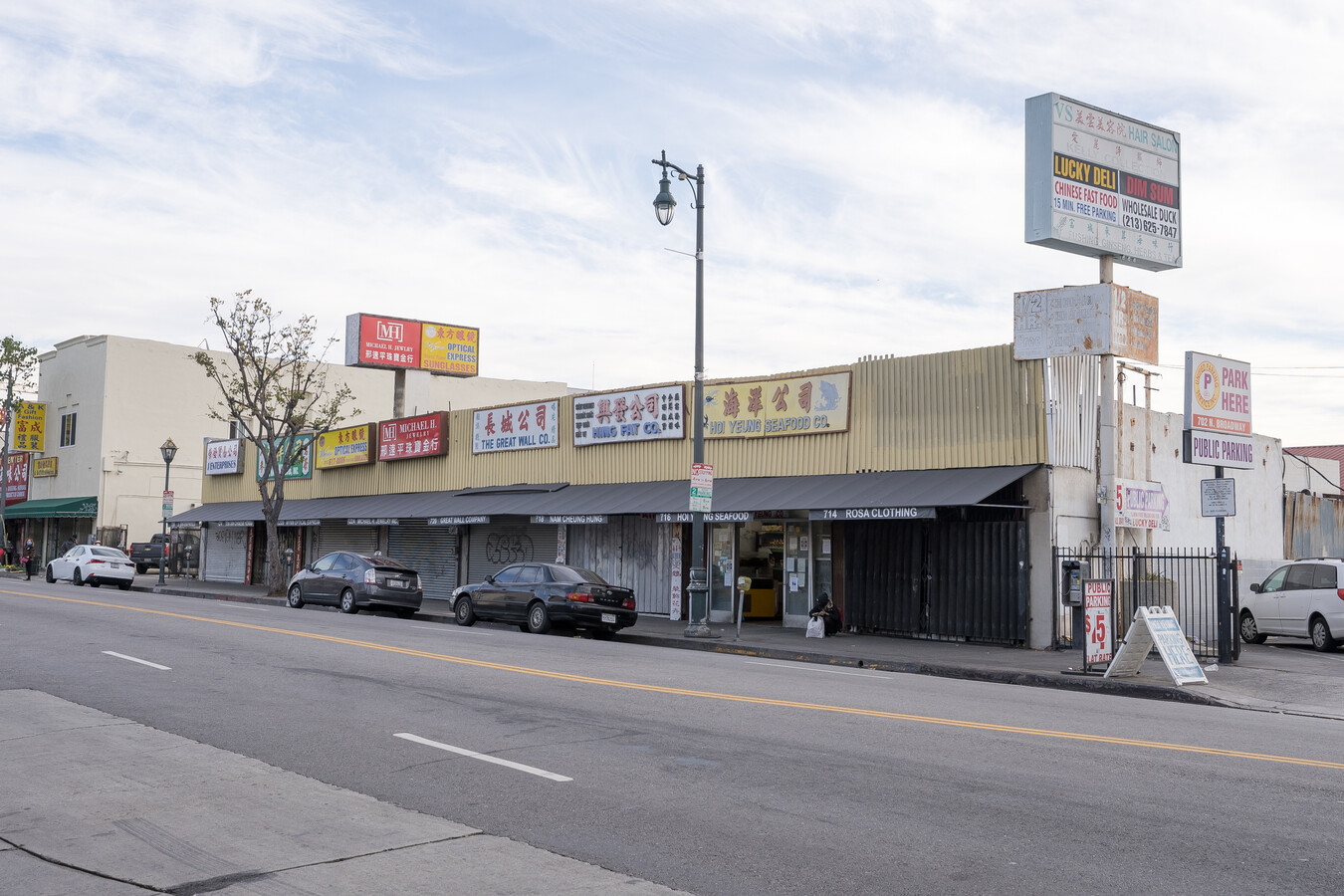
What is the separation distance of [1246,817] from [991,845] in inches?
74.0

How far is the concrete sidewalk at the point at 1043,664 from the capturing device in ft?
48.5

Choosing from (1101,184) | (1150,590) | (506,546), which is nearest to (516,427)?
(506,546)

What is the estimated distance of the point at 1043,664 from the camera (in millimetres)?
17500

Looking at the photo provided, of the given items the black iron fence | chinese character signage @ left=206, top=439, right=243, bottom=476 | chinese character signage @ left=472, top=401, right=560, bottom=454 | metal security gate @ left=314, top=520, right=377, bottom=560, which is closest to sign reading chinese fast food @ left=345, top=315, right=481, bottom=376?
chinese character signage @ left=206, top=439, right=243, bottom=476

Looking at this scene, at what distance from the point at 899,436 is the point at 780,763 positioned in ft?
48.9

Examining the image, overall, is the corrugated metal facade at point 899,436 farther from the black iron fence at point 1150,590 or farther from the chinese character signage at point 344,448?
the chinese character signage at point 344,448

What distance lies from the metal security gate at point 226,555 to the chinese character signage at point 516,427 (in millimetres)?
16663

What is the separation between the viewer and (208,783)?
7.83m

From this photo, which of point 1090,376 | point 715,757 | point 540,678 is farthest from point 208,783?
point 1090,376

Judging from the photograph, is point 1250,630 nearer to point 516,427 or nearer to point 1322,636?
point 1322,636

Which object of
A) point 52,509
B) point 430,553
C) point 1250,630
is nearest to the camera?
point 1250,630

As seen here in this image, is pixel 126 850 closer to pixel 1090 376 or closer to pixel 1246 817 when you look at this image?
pixel 1246 817

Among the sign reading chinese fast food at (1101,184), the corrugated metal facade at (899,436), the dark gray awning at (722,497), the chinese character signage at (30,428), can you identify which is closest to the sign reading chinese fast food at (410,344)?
the dark gray awning at (722,497)

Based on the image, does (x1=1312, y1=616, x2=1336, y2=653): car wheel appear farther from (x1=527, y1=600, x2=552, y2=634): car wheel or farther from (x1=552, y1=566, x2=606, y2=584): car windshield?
(x1=527, y1=600, x2=552, y2=634): car wheel
